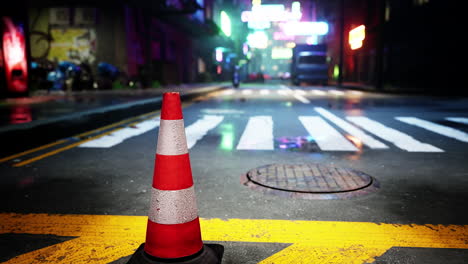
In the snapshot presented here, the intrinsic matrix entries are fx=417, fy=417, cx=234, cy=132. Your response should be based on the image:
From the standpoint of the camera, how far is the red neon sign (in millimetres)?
15094

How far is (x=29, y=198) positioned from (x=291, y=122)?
22.7 ft

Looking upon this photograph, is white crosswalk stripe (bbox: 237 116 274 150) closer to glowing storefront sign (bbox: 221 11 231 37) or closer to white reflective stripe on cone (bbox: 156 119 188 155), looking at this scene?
white reflective stripe on cone (bbox: 156 119 188 155)

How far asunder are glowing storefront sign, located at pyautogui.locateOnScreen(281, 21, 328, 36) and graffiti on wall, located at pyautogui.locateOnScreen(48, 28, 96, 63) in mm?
48811

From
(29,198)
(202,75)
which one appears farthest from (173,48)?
(29,198)

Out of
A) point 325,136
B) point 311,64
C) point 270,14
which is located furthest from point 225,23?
point 325,136

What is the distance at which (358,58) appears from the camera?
139ft

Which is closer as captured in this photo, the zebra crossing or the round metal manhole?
the round metal manhole

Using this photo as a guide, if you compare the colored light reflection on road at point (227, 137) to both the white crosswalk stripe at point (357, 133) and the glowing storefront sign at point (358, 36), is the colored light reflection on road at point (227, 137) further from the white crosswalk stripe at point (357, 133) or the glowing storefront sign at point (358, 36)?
the glowing storefront sign at point (358, 36)

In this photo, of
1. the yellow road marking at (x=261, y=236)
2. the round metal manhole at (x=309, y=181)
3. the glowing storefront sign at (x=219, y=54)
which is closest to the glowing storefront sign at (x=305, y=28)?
the glowing storefront sign at (x=219, y=54)

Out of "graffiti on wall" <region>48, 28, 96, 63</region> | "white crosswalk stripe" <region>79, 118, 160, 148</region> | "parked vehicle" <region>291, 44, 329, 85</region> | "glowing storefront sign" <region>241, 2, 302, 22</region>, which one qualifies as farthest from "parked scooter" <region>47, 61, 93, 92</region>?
"glowing storefront sign" <region>241, 2, 302, 22</region>

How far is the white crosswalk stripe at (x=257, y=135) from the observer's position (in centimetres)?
668

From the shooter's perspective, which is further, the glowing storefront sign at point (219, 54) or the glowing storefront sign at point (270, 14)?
the glowing storefront sign at point (270, 14)

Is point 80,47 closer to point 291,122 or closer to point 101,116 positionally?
point 101,116

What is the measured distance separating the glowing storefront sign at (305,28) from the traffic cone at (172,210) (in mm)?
66640
